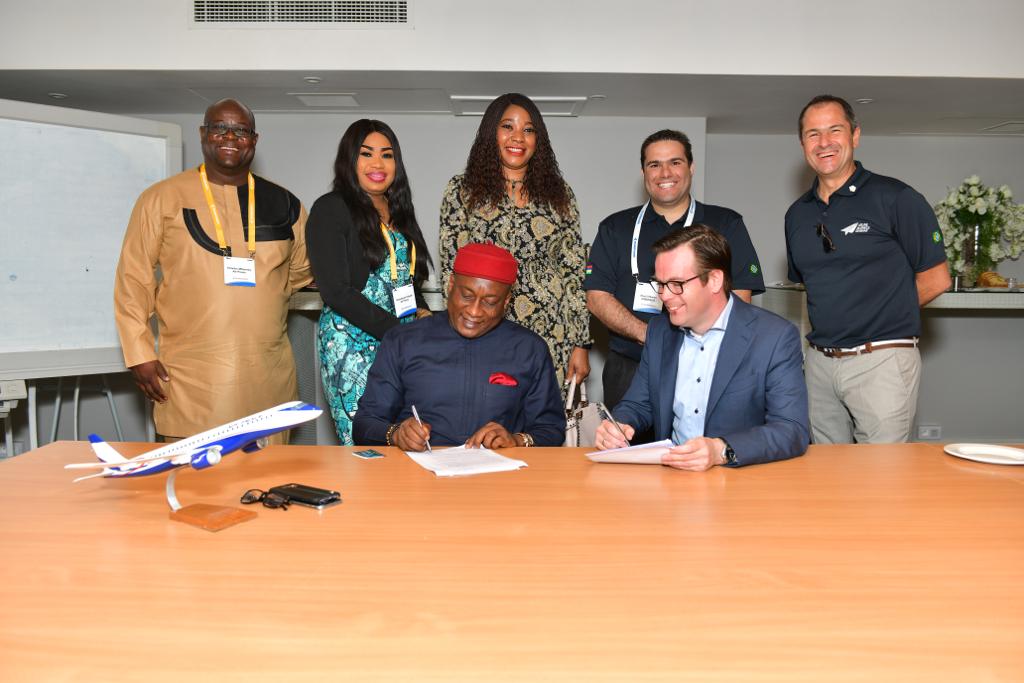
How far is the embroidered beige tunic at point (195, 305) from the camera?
3205mm

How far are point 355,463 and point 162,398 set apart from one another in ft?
4.77

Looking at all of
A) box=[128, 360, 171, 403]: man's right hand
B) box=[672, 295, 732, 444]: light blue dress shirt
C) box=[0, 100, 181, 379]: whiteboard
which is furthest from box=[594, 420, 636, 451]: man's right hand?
box=[0, 100, 181, 379]: whiteboard

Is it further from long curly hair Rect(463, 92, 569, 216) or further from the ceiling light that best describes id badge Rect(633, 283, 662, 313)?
the ceiling light

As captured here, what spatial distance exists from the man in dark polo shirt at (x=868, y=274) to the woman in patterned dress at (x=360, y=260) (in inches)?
65.5

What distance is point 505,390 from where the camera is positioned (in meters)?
2.63

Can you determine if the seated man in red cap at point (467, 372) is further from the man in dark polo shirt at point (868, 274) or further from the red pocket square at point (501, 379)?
the man in dark polo shirt at point (868, 274)

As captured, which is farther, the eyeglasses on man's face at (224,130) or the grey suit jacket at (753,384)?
the eyeglasses on man's face at (224,130)

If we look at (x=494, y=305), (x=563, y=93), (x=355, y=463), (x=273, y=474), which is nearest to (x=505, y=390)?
(x=494, y=305)

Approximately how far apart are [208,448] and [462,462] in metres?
0.70

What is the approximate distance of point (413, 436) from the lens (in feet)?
7.66

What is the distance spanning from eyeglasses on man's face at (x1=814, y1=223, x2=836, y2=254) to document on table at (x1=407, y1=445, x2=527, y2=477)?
1.78 meters

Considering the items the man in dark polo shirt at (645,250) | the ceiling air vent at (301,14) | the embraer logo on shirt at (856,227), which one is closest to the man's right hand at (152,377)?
the man in dark polo shirt at (645,250)

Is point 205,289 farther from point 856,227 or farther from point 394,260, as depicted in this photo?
point 856,227

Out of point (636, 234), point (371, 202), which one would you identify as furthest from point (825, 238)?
point (371, 202)
